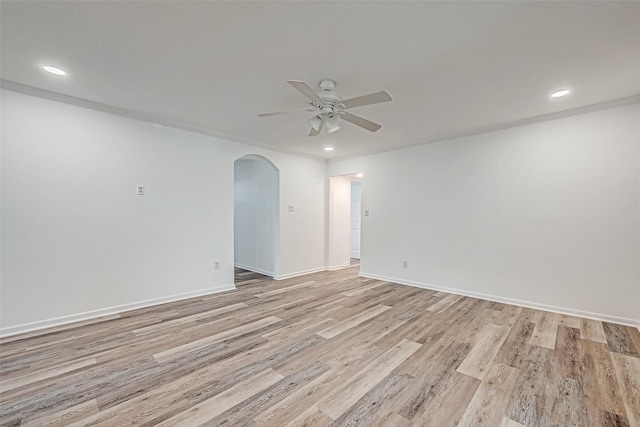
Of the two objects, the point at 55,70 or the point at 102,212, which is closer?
the point at 55,70

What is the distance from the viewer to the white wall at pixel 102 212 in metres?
2.67

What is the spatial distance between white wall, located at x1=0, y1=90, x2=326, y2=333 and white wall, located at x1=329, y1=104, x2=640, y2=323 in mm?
3125

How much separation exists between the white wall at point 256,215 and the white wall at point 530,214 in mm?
2247

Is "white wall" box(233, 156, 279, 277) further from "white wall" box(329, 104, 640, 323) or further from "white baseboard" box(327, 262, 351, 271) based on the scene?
"white wall" box(329, 104, 640, 323)

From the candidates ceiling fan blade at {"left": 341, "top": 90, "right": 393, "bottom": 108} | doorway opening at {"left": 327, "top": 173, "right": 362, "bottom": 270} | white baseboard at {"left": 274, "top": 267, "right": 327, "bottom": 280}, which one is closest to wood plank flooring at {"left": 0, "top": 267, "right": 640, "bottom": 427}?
white baseboard at {"left": 274, "top": 267, "right": 327, "bottom": 280}

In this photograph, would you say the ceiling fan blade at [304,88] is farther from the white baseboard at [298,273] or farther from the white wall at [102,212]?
the white baseboard at [298,273]

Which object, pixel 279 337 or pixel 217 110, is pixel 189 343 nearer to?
pixel 279 337

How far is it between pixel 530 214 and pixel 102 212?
17.8 ft

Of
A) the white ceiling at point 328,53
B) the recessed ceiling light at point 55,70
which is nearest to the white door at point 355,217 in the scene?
the white ceiling at point 328,53

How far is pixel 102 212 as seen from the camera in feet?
10.3

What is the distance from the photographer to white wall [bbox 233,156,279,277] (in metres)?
5.21

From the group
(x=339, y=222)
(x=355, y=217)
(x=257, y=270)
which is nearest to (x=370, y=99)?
(x=339, y=222)

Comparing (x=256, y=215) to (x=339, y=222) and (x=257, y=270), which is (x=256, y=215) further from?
(x=339, y=222)

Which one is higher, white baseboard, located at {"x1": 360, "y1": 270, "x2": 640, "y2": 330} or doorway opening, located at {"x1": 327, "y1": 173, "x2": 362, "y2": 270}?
doorway opening, located at {"x1": 327, "y1": 173, "x2": 362, "y2": 270}
